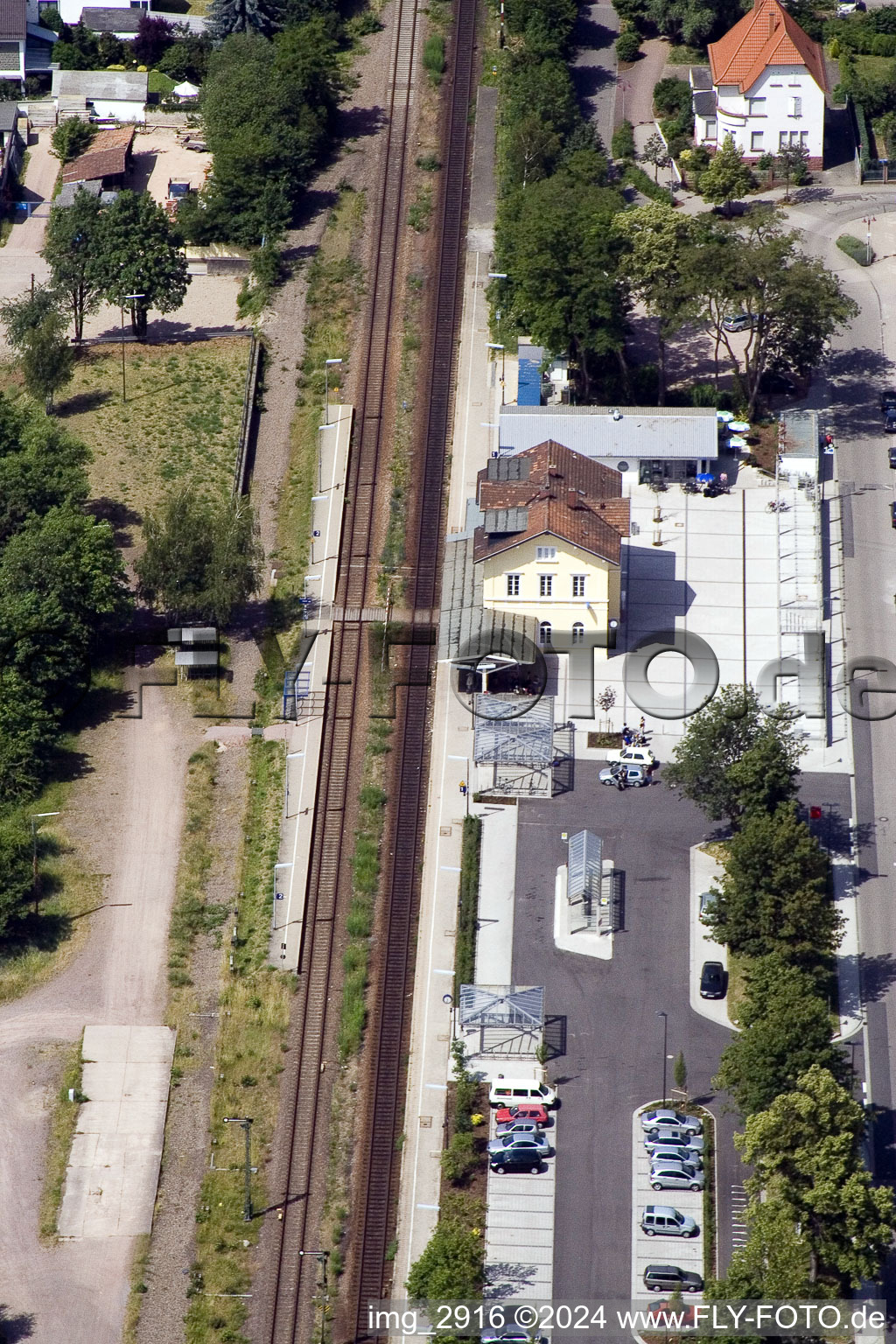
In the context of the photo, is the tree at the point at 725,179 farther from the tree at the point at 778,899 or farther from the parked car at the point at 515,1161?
the parked car at the point at 515,1161

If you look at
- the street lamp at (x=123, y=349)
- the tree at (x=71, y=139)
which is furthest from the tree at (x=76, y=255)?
the tree at (x=71, y=139)

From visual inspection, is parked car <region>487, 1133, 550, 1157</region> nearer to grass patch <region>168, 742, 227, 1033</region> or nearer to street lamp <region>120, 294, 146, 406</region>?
grass patch <region>168, 742, 227, 1033</region>

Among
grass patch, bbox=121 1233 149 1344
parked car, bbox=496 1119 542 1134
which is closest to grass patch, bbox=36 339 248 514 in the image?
parked car, bbox=496 1119 542 1134

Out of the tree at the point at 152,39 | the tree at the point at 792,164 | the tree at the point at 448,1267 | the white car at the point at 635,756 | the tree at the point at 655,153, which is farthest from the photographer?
the tree at the point at 152,39

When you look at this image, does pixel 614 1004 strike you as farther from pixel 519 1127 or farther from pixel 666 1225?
pixel 666 1225

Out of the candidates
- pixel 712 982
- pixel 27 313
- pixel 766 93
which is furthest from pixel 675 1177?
pixel 766 93

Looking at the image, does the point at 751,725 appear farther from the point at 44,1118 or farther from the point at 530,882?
the point at 44,1118
